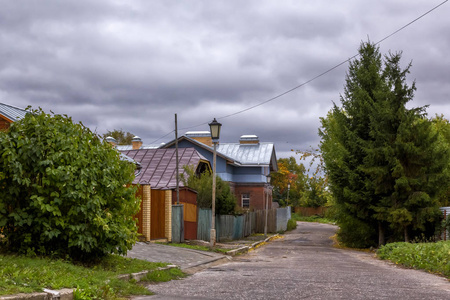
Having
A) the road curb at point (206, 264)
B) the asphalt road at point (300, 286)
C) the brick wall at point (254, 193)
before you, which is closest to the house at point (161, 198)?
the road curb at point (206, 264)

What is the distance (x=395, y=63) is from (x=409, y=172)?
562 centimetres

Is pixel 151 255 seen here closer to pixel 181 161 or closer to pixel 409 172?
pixel 409 172

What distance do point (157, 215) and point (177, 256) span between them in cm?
543

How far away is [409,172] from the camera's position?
25.0 metres

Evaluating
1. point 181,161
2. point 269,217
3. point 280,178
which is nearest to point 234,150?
point 269,217

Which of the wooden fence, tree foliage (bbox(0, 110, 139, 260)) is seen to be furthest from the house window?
tree foliage (bbox(0, 110, 139, 260))

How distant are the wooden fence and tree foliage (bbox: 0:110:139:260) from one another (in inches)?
569

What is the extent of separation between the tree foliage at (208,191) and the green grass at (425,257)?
10.9 metres

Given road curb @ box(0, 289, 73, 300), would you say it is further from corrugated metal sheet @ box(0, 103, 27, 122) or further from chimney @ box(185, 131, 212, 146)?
chimney @ box(185, 131, 212, 146)

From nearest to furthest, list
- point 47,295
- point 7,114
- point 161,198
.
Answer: point 47,295, point 7,114, point 161,198

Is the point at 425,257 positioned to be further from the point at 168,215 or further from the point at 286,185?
the point at 286,185

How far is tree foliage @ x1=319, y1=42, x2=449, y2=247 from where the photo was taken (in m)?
24.2

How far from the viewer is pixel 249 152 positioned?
Result: 5341 cm

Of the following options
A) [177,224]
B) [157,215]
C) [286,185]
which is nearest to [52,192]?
[157,215]
